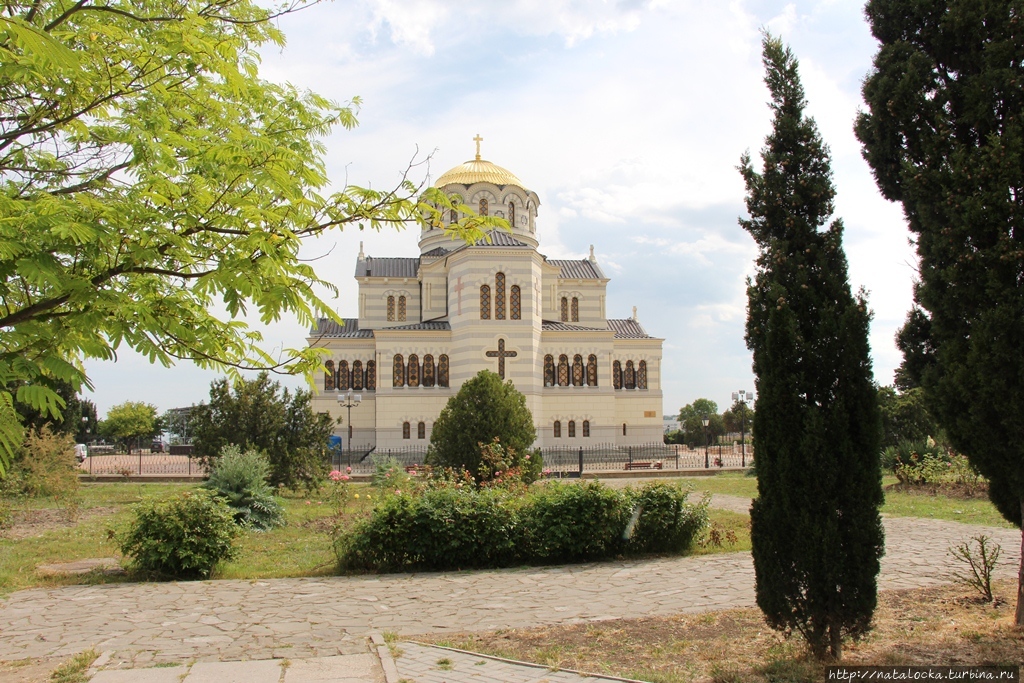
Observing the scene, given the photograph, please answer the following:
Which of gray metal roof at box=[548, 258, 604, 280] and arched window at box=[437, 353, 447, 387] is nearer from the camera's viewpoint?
arched window at box=[437, 353, 447, 387]

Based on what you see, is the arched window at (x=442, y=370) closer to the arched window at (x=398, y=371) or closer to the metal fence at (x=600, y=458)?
the arched window at (x=398, y=371)

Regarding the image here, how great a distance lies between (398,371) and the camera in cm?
3541

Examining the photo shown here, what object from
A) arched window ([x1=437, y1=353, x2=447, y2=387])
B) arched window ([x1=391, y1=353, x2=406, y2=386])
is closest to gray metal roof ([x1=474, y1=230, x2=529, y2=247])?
arched window ([x1=437, y1=353, x2=447, y2=387])

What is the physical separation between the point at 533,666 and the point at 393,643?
4.18ft

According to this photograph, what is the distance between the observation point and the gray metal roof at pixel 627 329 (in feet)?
131

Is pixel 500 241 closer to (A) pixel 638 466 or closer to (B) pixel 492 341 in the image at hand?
(B) pixel 492 341

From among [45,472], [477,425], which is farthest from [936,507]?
[45,472]

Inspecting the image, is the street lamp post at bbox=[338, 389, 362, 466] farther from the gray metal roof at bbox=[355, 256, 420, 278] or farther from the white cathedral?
the gray metal roof at bbox=[355, 256, 420, 278]

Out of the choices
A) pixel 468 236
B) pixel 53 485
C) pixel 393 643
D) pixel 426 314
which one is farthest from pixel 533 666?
pixel 426 314

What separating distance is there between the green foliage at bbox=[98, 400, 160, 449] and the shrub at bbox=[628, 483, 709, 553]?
51.2 meters

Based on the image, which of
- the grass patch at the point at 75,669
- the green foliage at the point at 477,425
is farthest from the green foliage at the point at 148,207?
the green foliage at the point at 477,425

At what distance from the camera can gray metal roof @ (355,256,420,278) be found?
42062 mm

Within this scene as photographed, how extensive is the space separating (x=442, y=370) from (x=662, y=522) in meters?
26.1

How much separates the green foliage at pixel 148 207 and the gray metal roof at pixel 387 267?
36.4m
